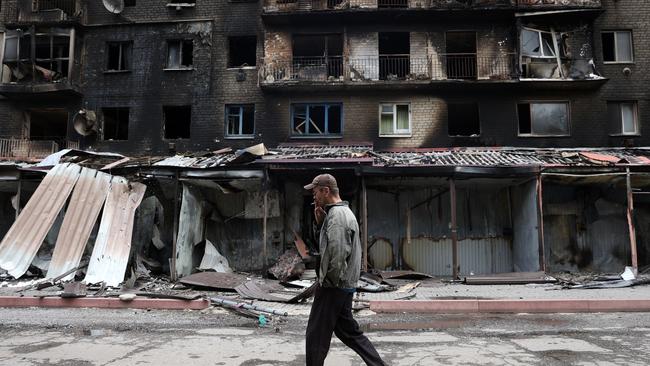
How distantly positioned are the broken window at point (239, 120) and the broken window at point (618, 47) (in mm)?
14734

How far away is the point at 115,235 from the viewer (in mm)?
11883

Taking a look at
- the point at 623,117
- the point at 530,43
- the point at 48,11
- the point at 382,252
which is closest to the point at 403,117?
the point at 382,252

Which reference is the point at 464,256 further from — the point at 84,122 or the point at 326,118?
the point at 84,122

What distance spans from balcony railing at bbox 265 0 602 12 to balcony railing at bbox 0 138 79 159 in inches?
410

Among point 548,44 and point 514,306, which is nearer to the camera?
point 514,306

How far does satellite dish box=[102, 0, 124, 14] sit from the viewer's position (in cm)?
2034

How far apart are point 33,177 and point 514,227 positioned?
51.6ft

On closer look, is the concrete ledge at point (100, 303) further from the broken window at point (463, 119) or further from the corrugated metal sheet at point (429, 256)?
the broken window at point (463, 119)

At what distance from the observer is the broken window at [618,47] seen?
62.6 ft

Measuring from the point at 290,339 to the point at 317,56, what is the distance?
50.9 feet

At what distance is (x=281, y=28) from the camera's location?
19.7 meters

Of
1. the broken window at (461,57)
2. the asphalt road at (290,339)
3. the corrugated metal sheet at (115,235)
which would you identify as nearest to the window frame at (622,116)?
the broken window at (461,57)

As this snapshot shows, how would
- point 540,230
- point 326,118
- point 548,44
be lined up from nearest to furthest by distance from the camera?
point 540,230 < point 326,118 < point 548,44

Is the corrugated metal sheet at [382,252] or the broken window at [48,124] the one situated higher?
the broken window at [48,124]
